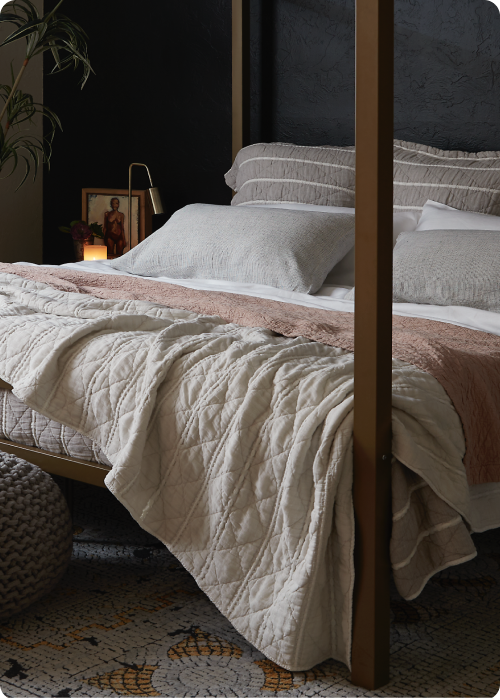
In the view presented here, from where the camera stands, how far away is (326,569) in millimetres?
1420

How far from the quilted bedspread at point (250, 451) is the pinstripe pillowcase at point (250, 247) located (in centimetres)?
100

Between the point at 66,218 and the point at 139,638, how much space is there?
134 inches

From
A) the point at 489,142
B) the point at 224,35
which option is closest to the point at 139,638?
the point at 489,142

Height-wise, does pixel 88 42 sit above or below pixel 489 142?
above

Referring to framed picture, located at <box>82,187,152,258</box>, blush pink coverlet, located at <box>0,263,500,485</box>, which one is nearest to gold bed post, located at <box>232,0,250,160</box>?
framed picture, located at <box>82,187,152,258</box>

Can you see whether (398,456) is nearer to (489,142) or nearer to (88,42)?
(489,142)

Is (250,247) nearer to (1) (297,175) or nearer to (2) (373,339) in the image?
(1) (297,175)

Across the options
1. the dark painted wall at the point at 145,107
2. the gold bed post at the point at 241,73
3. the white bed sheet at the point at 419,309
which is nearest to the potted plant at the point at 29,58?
the dark painted wall at the point at 145,107

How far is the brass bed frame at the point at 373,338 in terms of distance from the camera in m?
1.32

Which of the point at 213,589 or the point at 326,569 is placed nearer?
the point at 326,569

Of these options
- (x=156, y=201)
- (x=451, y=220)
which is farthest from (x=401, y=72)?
(x=156, y=201)

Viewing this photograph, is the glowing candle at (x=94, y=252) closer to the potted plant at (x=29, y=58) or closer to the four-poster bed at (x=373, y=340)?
the potted plant at (x=29, y=58)

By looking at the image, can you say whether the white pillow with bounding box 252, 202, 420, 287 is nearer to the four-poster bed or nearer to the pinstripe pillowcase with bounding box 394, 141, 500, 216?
the pinstripe pillowcase with bounding box 394, 141, 500, 216

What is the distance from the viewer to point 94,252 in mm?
4012
